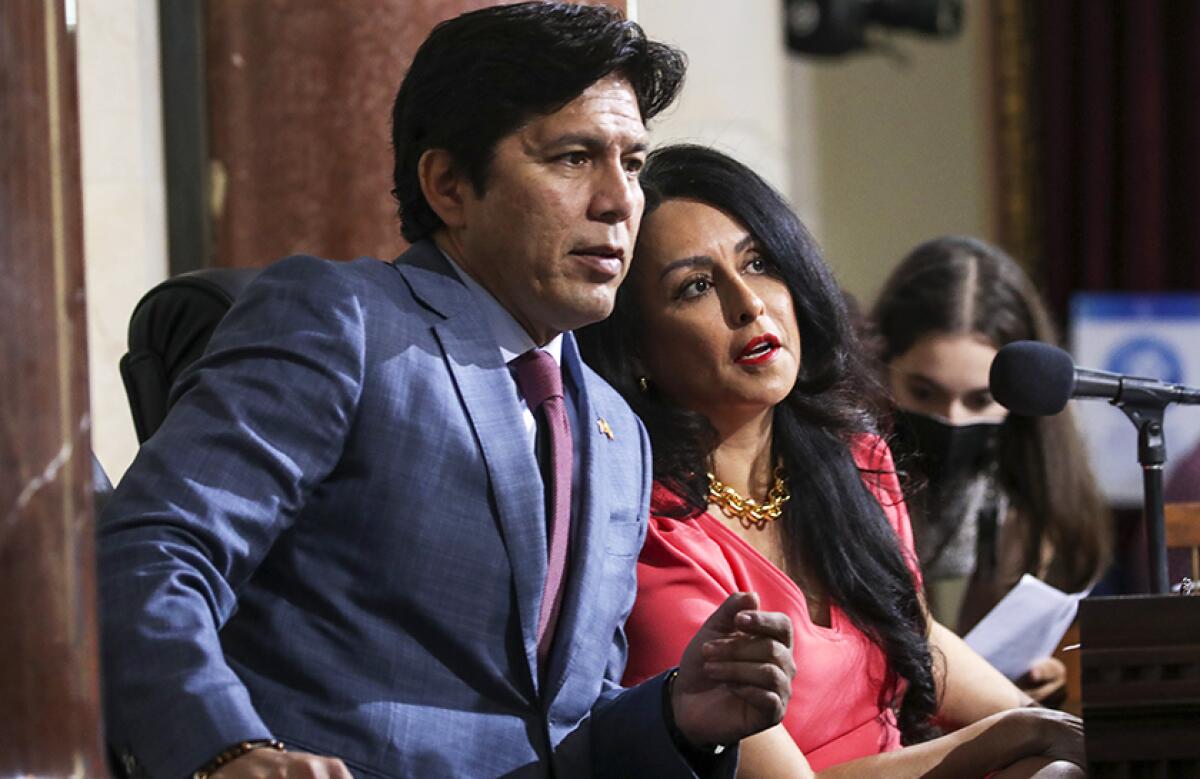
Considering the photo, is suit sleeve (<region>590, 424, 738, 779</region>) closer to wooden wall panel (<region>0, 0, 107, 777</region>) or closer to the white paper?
wooden wall panel (<region>0, 0, 107, 777</region>)

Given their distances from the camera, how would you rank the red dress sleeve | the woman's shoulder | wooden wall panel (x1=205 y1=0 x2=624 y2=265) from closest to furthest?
the red dress sleeve → the woman's shoulder → wooden wall panel (x1=205 y1=0 x2=624 y2=265)

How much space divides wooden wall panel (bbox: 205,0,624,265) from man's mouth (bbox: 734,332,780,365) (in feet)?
2.06

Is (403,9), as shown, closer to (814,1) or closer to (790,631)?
(790,631)

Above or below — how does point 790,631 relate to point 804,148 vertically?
below

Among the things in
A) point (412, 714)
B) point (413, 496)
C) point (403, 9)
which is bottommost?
point (412, 714)

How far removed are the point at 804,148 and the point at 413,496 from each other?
17.6 feet

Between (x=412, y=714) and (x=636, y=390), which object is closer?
(x=412, y=714)

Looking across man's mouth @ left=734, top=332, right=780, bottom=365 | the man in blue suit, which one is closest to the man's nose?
the man in blue suit

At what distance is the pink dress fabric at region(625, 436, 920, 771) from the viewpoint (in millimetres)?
2186

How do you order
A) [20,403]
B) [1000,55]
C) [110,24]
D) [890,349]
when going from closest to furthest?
[20,403], [110,24], [890,349], [1000,55]

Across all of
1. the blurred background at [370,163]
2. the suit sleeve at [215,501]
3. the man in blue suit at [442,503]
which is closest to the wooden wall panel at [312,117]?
the blurred background at [370,163]

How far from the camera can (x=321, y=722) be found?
1.74 m

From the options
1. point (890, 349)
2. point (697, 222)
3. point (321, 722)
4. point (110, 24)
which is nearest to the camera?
point (321, 722)

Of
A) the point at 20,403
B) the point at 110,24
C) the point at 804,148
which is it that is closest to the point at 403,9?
the point at 110,24
